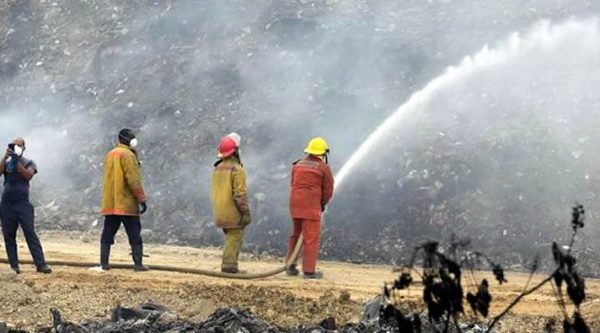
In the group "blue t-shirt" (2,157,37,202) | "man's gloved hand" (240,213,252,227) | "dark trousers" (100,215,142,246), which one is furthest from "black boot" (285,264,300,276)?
"blue t-shirt" (2,157,37,202)

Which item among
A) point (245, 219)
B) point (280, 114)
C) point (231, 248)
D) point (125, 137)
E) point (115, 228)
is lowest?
point (231, 248)

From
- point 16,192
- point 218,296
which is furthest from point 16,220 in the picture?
point 218,296

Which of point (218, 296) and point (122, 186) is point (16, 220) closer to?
point (122, 186)

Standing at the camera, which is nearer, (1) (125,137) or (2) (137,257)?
(1) (125,137)

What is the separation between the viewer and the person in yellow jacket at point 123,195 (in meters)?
11.4

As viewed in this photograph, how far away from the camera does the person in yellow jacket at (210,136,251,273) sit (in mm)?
11617

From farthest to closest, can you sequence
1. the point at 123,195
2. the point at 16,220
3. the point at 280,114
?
the point at 280,114 → the point at 123,195 → the point at 16,220

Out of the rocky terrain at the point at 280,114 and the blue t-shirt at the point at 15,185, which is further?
the rocky terrain at the point at 280,114

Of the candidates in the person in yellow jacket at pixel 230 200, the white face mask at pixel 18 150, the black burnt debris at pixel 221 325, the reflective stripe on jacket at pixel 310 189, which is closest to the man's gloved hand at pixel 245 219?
the person in yellow jacket at pixel 230 200

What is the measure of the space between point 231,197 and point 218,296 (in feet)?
7.02

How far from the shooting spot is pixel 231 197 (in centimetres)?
1163

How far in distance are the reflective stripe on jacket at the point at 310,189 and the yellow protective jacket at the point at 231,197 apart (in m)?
0.61

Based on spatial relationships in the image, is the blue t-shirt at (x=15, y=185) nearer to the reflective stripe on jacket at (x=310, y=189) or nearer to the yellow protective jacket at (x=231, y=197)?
the yellow protective jacket at (x=231, y=197)

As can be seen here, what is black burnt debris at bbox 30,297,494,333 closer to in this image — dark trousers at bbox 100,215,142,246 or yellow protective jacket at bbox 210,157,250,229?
dark trousers at bbox 100,215,142,246
